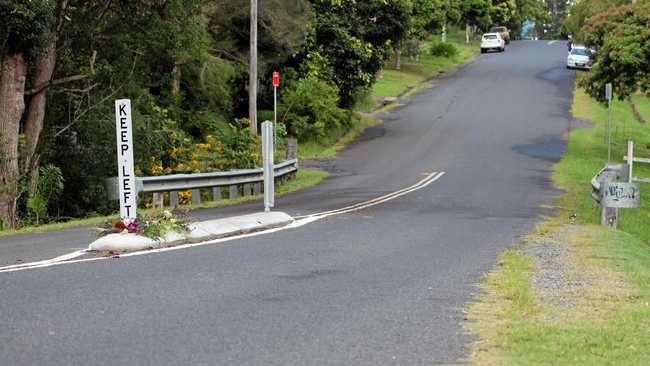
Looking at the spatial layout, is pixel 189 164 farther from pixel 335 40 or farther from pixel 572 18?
pixel 572 18

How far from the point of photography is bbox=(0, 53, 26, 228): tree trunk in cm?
2092

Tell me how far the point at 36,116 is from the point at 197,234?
9.88 metres

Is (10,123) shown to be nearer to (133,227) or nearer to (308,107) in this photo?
(133,227)

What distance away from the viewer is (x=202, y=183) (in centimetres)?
2400

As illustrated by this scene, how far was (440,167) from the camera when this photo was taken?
3519 cm

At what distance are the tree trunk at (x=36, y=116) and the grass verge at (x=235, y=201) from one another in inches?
96.6

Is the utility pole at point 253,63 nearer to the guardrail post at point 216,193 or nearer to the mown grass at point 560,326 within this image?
the guardrail post at point 216,193

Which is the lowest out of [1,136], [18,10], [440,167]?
[440,167]

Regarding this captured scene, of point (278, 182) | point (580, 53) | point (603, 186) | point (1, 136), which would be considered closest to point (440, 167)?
point (278, 182)

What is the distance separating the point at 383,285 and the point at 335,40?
111 ft

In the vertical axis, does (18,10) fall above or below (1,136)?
above

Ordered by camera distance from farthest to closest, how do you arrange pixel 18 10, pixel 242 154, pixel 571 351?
pixel 242 154 < pixel 18 10 < pixel 571 351

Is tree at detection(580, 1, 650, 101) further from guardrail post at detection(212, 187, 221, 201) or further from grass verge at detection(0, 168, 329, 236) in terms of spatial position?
guardrail post at detection(212, 187, 221, 201)

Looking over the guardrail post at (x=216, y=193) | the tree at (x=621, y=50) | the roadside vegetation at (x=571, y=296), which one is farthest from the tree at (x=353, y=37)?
the guardrail post at (x=216, y=193)
